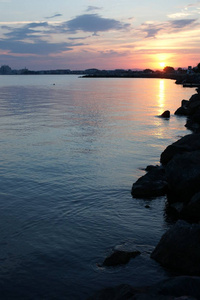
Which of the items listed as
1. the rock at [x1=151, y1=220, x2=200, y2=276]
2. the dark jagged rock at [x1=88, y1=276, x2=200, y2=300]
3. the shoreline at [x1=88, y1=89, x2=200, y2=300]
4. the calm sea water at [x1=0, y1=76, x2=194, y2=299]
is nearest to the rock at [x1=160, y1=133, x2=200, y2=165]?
the shoreline at [x1=88, y1=89, x2=200, y2=300]

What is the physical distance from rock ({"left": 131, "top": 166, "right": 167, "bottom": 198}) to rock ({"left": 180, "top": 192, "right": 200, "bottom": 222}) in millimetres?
3062

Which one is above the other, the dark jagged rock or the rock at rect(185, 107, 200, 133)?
the rock at rect(185, 107, 200, 133)

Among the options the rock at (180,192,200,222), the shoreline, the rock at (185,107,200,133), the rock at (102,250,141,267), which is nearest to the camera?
the shoreline

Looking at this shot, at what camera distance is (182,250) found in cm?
1192

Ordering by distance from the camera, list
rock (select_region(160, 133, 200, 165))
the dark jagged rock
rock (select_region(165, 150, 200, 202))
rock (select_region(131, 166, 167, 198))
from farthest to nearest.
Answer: rock (select_region(160, 133, 200, 165)), rock (select_region(131, 166, 167, 198)), rock (select_region(165, 150, 200, 202)), the dark jagged rock

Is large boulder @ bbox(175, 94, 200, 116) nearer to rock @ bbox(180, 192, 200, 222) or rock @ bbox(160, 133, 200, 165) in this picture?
rock @ bbox(160, 133, 200, 165)

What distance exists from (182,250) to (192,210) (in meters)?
5.26

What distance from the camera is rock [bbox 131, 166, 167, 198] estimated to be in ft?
66.1

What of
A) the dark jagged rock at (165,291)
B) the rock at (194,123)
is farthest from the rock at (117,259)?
the rock at (194,123)

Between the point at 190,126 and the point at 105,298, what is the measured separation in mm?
42884

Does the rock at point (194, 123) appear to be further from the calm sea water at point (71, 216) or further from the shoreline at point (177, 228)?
the shoreline at point (177, 228)

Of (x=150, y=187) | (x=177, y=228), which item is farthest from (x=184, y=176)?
(x=177, y=228)

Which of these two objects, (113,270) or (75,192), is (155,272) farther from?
(75,192)

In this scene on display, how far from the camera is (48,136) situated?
39.6 meters
